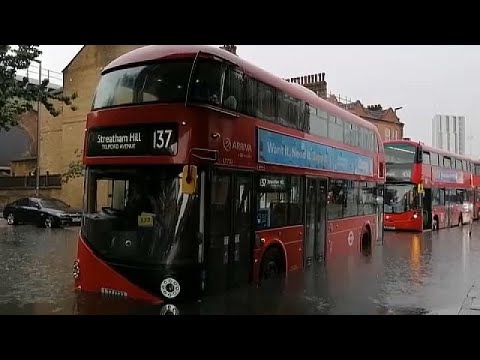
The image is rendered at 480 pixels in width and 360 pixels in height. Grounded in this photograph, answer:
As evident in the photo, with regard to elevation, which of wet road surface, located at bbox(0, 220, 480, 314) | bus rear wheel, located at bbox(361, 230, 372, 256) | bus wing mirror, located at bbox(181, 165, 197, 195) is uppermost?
bus wing mirror, located at bbox(181, 165, 197, 195)

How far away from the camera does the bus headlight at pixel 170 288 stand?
646 cm

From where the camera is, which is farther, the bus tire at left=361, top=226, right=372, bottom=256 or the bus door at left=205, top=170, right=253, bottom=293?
the bus tire at left=361, top=226, right=372, bottom=256

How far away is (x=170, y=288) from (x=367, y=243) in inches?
361

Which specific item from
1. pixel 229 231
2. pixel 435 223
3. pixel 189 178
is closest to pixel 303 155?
pixel 229 231

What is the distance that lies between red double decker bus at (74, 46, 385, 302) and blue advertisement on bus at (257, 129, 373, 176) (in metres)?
0.05

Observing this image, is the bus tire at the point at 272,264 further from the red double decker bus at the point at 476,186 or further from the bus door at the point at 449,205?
the red double decker bus at the point at 476,186

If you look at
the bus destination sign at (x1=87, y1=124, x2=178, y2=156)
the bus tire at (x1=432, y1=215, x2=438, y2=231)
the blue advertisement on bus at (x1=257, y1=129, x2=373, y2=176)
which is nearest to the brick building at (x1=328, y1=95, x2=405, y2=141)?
the bus tire at (x1=432, y1=215, x2=438, y2=231)

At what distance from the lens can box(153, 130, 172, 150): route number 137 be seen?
662 centimetres

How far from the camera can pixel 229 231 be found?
734 cm

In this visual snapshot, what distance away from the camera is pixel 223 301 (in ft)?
23.7

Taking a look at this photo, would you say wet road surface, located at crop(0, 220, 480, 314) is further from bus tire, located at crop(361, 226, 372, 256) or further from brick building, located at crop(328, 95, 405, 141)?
brick building, located at crop(328, 95, 405, 141)

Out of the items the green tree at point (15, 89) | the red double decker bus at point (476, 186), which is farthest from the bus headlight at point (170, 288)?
the red double decker bus at point (476, 186)

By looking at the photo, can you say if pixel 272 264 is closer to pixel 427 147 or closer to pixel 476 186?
pixel 427 147
